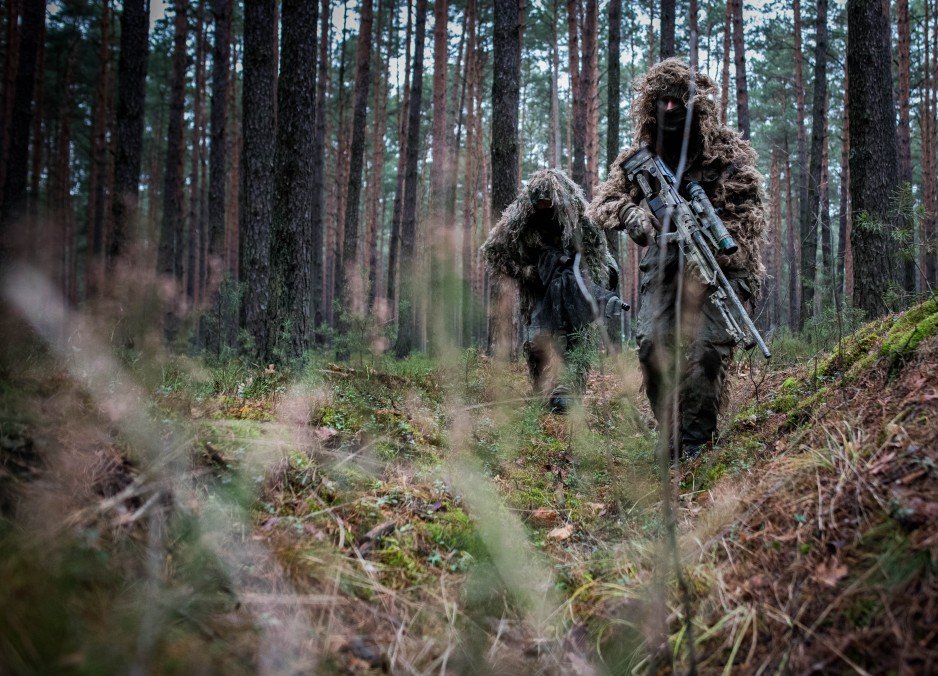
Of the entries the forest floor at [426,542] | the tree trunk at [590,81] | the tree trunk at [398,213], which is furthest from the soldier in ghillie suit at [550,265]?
the tree trunk at [398,213]

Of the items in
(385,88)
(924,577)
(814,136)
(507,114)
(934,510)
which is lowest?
(924,577)

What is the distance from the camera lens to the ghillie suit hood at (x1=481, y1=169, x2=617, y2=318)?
20.6 ft

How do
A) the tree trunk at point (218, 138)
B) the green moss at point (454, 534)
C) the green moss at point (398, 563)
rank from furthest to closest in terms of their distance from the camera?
the tree trunk at point (218, 138), the green moss at point (454, 534), the green moss at point (398, 563)

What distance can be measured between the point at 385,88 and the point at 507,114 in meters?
16.7

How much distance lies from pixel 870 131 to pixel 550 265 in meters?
3.84

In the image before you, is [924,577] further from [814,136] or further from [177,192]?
[177,192]

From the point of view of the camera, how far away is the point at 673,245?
4.06m

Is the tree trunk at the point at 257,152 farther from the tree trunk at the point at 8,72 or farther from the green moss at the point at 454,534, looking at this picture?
the tree trunk at the point at 8,72

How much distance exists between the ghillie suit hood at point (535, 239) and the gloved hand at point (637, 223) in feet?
6.73

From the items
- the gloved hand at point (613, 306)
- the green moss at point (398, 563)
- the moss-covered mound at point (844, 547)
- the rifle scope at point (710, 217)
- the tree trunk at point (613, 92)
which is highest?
the tree trunk at point (613, 92)

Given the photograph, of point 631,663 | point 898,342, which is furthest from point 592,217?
point 631,663

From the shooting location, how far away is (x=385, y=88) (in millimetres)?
22875

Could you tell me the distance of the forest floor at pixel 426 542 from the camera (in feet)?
4.69

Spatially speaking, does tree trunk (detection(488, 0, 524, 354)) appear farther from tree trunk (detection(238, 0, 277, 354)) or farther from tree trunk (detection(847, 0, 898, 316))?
tree trunk (detection(847, 0, 898, 316))
